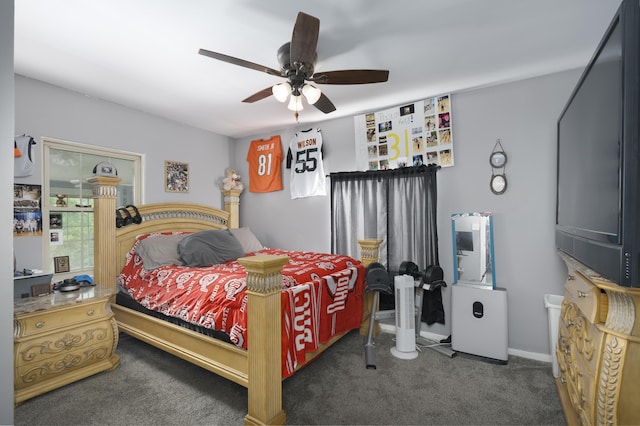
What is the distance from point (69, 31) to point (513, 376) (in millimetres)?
4123

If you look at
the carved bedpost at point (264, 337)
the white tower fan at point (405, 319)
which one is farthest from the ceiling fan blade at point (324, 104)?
the white tower fan at point (405, 319)

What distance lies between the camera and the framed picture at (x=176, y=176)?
375 centimetres

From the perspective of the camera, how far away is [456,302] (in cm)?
278

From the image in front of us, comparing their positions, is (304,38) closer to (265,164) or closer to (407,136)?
(407,136)

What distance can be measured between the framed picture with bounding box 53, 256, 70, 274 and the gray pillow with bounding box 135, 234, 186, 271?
657 mm

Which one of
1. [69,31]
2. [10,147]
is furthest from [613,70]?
[69,31]

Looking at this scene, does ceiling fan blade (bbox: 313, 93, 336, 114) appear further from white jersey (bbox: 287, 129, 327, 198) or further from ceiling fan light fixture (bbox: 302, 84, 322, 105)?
white jersey (bbox: 287, 129, 327, 198)

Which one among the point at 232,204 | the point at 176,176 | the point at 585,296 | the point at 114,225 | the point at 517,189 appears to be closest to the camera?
the point at 585,296

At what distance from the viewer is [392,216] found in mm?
3369

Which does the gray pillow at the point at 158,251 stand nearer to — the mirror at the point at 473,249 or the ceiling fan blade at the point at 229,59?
the ceiling fan blade at the point at 229,59

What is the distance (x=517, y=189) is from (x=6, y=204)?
3304mm

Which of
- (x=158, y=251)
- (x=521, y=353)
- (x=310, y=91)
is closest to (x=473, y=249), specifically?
(x=521, y=353)

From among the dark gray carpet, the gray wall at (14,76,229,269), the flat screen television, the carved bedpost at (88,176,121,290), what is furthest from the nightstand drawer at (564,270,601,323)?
the gray wall at (14,76,229,269)

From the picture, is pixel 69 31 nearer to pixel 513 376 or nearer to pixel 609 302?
pixel 609 302
